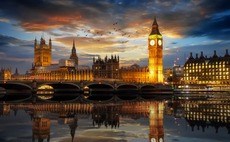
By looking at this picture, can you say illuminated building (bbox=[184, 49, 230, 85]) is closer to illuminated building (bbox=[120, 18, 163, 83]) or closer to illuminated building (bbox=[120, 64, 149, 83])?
illuminated building (bbox=[120, 18, 163, 83])

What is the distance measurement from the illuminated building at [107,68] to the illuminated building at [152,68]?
11.7 feet

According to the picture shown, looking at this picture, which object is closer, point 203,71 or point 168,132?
point 168,132

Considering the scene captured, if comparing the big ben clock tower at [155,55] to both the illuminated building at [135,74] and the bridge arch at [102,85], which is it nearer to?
the illuminated building at [135,74]

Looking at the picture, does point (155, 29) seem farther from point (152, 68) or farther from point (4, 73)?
point (4, 73)

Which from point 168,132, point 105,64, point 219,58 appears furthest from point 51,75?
point 168,132

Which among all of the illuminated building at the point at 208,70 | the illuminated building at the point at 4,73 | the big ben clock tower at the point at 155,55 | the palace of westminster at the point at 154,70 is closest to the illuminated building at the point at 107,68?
the palace of westminster at the point at 154,70

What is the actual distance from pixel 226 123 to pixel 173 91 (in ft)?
266

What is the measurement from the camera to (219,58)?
506 ft

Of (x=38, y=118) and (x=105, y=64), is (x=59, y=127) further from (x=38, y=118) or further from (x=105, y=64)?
(x=105, y=64)

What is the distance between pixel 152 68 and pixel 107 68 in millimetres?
19543

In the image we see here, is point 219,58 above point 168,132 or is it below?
above

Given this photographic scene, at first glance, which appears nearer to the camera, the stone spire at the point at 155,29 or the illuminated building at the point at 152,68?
the illuminated building at the point at 152,68

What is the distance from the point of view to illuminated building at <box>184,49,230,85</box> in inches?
5906

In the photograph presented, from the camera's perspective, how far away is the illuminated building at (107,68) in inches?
5551
